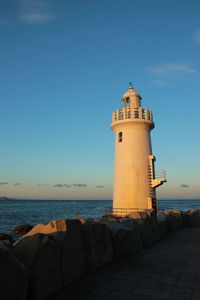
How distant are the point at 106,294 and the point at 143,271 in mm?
1338

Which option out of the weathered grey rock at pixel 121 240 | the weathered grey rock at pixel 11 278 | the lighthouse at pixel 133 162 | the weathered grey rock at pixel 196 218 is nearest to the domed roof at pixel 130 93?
the lighthouse at pixel 133 162

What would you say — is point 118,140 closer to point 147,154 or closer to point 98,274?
point 147,154

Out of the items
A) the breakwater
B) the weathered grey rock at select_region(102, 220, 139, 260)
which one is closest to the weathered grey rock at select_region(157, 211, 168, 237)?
the breakwater

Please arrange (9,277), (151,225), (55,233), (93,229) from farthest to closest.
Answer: (151,225) → (93,229) → (55,233) → (9,277)

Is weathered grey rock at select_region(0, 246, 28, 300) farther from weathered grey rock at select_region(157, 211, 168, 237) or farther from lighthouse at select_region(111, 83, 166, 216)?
lighthouse at select_region(111, 83, 166, 216)

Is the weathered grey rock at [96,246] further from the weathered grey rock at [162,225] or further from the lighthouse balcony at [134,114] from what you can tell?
the lighthouse balcony at [134,114]

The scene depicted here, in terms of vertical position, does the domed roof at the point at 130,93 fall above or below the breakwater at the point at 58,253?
above

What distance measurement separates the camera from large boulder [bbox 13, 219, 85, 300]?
3759 mm

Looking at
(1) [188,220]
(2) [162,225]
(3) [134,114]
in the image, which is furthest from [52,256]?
(3) [134,114]

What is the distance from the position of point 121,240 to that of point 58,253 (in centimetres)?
232

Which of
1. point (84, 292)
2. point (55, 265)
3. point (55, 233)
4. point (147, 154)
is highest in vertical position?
point (147, 154)

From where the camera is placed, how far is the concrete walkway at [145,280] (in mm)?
3852

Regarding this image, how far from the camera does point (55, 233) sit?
15.0ft

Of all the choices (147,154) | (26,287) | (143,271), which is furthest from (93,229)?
(147,154)
